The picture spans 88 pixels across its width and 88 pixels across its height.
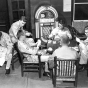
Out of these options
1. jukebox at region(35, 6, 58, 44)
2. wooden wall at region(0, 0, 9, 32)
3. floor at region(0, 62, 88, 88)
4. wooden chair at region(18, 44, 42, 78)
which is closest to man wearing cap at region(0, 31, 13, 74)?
floor at region(0, 62, 88, 88)

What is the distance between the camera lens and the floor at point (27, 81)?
4201 mm

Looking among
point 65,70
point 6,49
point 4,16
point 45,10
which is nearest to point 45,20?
point 45,10

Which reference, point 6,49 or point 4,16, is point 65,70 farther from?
point 4,16

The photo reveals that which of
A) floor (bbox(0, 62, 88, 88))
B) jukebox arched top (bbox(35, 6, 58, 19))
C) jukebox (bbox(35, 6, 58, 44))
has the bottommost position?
floor (bbox(0, 62, 88, 88))

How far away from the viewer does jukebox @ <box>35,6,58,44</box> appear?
5793mm

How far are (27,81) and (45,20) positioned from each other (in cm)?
226

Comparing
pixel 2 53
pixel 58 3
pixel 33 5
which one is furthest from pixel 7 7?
pixel 2 53

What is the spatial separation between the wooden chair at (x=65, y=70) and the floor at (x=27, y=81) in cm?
52

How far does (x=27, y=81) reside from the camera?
439cm

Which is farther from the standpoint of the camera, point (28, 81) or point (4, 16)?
point (4, 16)

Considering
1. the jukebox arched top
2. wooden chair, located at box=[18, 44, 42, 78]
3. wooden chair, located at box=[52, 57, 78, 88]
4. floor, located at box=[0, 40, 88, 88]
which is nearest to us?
wooden chair, located at box=[52, 57, 78, 88]

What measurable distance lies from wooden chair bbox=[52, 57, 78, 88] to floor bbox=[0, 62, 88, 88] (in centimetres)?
52

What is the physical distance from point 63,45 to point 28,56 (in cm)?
122

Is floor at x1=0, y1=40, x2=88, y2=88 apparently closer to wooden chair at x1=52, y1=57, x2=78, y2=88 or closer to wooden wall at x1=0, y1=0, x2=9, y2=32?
wooden chair at x1=52, y1=57, x2=78, y2=88
